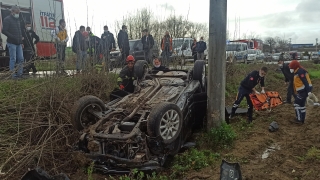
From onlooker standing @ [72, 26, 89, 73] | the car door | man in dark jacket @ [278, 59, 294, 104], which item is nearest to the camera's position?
onlooker standing @ [72, 26, 89, 73]

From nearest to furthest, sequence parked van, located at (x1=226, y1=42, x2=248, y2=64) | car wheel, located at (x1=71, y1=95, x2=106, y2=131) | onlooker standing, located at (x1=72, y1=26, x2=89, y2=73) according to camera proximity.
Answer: car wheel, located at (x1=71, y1=95, x2=106, y2=131)
onlooker standing, located at (x1=72, y1=26, x2=89, y2=73)
parked van, located at (x1=226, y1=42, x2=248, y2=64)

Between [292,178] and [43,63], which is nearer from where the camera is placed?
[292,178]

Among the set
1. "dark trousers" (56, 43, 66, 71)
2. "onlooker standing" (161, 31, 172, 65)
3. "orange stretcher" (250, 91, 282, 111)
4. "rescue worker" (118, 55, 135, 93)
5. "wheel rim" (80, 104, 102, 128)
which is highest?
"onlooker standing" (161, 31, 172, 65)

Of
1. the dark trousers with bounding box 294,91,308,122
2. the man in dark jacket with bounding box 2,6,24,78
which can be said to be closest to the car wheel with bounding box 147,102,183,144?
the dark trousers with bounding box 294,91,308,122

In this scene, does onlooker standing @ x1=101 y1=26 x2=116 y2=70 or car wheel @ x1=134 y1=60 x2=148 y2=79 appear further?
onlooker standing @ x1=101 y1=26 x2=116 y2=70

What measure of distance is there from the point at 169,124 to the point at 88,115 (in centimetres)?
141

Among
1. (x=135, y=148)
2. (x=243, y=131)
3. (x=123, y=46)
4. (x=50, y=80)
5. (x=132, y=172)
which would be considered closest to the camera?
(x=132, y=172)

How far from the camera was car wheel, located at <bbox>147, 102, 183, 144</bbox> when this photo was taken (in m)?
4.20

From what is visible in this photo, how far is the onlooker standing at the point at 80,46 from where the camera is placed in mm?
7197

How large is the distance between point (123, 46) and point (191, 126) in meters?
4.76

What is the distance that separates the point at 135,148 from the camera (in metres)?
4.17

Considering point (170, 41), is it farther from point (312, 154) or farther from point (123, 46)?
point (312, 154)

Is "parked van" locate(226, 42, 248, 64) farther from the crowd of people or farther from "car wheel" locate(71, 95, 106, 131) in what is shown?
"car wheel" locate(71, 95, 106, 131)

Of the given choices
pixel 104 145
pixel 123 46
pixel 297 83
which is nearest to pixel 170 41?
pixel 123 46
